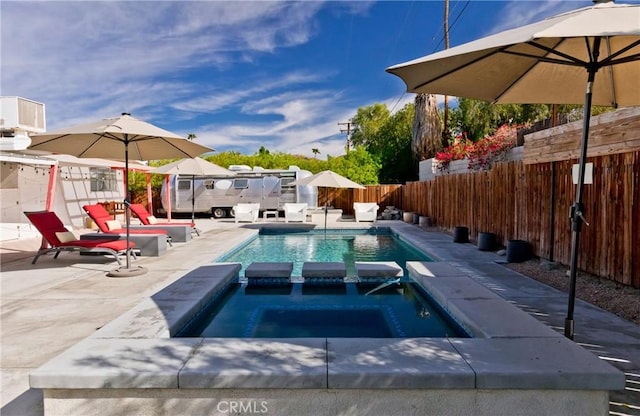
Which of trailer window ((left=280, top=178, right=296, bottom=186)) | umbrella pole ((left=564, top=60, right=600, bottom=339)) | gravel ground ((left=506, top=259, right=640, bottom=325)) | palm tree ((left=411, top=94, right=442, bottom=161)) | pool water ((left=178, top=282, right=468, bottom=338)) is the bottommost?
pool water ((left=178, top=282, right=468, bottom=338))

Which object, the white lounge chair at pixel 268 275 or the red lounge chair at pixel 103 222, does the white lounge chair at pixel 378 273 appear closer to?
the white lounge chair at pixel 268 275

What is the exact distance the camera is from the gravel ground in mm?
4441

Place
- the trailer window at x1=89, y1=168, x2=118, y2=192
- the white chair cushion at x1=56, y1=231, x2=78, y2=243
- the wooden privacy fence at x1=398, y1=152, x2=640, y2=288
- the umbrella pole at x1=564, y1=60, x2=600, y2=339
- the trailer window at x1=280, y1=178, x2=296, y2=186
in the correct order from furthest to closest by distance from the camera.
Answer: the trailer window at x1=280, y1=178, x2=296, y2=186
the trailer window at x1=89, y1=168, x2=118, y2=192
the white chair cushion at x1=56, y1=231, x2=78, y2=243
the wooden privacy fence at x1=398, y1=152, x2=640, y2=288
the umbrella pole at x1=564, y1=60, x2=600, y2=339

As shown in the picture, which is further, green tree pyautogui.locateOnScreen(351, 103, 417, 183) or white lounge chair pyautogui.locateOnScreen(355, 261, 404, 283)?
green tree pyautogui.locateOnScreen(351, 103, 417, 183)

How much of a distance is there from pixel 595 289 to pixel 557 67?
3311 millimetres

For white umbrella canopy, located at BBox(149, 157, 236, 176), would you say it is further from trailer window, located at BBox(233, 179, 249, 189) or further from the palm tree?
the palm tree

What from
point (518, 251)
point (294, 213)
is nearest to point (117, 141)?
point (518, 251)

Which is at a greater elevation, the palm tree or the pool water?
the palm tree

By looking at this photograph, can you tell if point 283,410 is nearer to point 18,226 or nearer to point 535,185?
point 535,185

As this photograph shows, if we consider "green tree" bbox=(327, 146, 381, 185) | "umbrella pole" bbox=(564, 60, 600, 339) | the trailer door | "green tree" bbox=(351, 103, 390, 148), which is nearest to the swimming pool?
"umbrella pole" bbox=(564, 60, 600, 339)

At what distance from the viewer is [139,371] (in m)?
2.52

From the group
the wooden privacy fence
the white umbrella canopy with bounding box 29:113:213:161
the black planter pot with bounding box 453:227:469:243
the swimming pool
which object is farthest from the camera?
the black planter pot with bounding box 453:227:469:243

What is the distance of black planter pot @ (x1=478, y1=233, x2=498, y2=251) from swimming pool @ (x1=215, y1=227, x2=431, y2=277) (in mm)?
1349

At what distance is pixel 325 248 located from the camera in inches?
439
